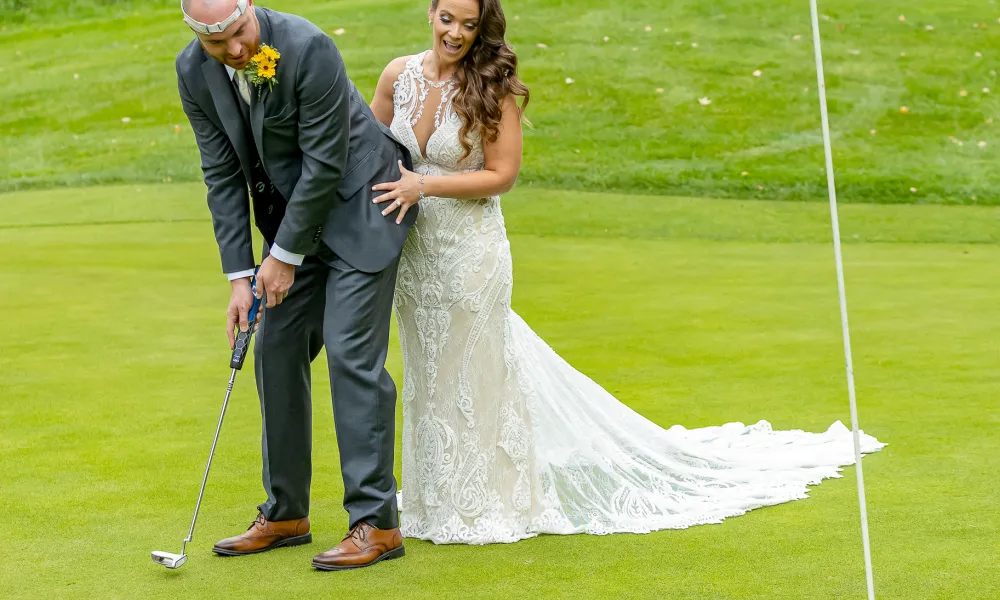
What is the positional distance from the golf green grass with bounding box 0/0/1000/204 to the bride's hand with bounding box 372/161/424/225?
10.1m

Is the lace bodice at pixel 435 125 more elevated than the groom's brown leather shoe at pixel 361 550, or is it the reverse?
the lace bodice at pixel 435 125

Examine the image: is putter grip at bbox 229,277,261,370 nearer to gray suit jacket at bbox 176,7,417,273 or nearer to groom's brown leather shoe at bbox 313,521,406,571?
gray suit jacket at bbox 176,7,417,273

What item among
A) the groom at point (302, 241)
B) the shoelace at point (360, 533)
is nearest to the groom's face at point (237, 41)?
the groom at point (302, 241)

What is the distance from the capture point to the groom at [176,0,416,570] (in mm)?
3834

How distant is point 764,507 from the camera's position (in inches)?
181

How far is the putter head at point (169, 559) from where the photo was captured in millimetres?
3838

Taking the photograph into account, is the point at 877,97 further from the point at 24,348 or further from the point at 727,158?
the point at 24,348

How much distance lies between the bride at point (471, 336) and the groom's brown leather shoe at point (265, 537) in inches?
13.1

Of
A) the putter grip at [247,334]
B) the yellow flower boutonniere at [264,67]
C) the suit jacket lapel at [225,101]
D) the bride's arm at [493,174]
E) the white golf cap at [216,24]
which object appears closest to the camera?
Result: the white golf cap at [216,24]

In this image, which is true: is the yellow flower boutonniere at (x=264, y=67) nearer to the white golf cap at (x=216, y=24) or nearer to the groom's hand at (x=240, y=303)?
the white golf cap at (x=216, y=24)

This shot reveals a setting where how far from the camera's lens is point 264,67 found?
3.77 m

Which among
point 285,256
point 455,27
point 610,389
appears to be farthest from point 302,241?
point 610,389

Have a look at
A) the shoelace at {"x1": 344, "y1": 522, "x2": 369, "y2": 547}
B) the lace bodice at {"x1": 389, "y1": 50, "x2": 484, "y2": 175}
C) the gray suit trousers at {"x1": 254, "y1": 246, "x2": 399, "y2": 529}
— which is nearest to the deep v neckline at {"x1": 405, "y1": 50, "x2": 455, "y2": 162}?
the lace bodice at {"x1": 389, "y1": 50, "x2": 484, "y2": 175}

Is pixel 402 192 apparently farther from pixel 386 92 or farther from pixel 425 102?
pixel 386 92
